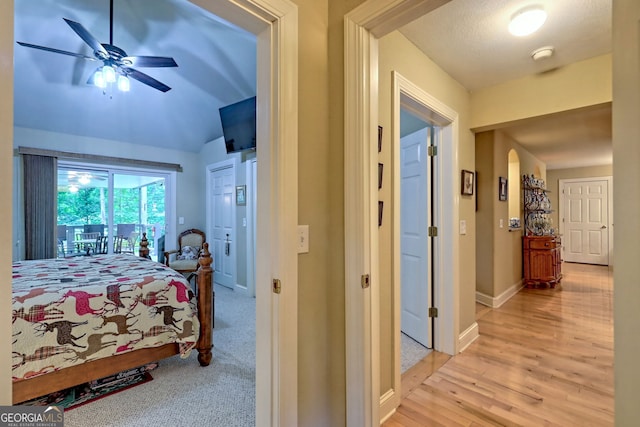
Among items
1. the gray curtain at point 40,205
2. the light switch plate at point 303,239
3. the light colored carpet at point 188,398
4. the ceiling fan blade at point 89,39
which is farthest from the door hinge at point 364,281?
the gray curtain at point 40,205

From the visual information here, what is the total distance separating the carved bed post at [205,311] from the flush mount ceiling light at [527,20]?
2646 mm

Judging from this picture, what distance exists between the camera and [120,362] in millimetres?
1906

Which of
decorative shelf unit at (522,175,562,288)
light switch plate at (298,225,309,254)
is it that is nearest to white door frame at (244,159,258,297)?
light switch plate at (298,225,309,254)

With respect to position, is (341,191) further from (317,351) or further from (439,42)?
(439,42)

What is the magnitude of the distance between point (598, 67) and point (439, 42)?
1.25 metres

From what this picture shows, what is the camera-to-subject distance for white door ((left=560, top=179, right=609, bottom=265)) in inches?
247

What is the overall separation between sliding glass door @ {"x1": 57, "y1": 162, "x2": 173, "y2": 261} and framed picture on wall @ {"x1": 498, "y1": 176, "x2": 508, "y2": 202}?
518 cm

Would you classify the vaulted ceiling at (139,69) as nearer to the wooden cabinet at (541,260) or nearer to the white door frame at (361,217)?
the white door frame at (361,217)

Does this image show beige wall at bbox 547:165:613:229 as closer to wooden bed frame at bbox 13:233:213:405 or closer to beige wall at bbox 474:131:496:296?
beige wall at bbox 474:131:496:296

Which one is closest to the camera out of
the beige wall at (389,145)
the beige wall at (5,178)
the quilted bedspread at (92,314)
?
the beige wall at (5,178)

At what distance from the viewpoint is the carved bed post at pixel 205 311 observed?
88.1 inches

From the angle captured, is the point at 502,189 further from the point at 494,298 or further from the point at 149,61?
the point at 149,61

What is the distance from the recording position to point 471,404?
1.81 m

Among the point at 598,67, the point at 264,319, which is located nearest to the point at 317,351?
the point at 264,319
